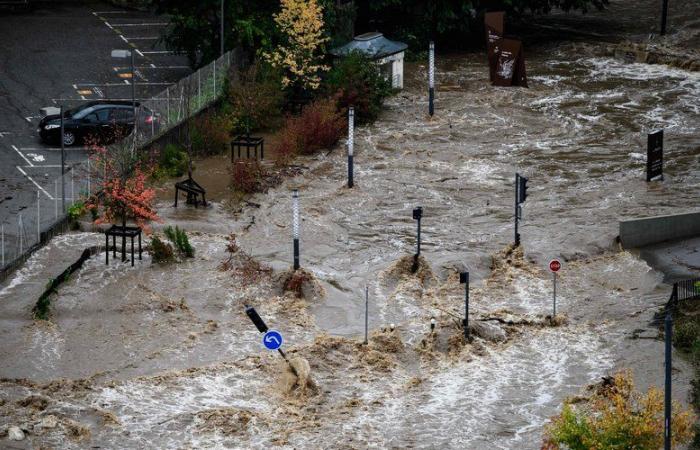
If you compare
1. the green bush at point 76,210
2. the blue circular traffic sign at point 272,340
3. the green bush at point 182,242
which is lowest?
the blue circular traffic sign at point 272,340

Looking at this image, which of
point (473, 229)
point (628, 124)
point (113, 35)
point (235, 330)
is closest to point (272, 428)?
point (235, 330)

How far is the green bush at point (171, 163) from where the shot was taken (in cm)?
4694

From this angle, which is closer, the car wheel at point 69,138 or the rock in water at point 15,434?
the rock in water at point 15,434

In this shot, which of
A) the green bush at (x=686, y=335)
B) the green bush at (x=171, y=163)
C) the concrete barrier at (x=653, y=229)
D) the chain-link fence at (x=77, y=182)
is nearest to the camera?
the green bush at (x=686, y=335)

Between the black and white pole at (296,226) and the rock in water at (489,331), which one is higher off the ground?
the black and white pole at (296,226)

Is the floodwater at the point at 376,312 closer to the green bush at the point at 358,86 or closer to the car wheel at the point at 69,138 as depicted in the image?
the green bush at the point at 358,86

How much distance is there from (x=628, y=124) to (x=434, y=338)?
74.7ft

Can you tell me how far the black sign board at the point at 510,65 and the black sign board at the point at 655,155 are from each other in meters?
12.7

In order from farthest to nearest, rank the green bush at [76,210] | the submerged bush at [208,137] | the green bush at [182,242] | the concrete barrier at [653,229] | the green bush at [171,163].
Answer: the submerged bush at [208,137] < the green bush at [171,163] < the green bush at [76,210] < the concrete barrier at [653,229] < the green bush at [182,242]

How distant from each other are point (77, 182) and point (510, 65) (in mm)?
22416

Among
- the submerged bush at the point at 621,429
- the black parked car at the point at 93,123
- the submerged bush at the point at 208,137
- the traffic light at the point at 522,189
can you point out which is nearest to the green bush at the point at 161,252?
the traffic light at the point at 522,189

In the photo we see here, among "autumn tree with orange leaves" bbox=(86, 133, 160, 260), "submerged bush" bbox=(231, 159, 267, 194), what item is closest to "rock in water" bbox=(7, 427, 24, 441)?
"autumn tree with orange leaves" bbox=(86, 133, 160, 260)

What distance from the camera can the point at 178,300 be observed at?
36.5 m

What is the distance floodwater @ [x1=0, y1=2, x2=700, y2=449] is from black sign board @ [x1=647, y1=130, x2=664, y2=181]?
0.66 meters
